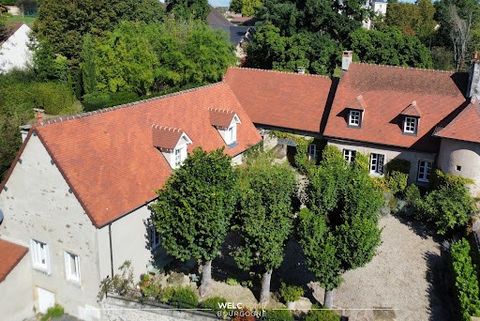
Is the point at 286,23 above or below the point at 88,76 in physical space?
above

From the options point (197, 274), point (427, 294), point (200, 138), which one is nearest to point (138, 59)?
point (200, 138)

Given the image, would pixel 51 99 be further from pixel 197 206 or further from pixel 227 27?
pixel 227 27

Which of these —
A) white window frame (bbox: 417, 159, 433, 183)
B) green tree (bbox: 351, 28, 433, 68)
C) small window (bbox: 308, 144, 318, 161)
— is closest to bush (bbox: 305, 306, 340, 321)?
white window frame (bbox: 417, 159, 433, 183)

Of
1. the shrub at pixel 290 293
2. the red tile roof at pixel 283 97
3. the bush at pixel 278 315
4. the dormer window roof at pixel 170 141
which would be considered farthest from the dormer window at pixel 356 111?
the bush at pixel 278 315

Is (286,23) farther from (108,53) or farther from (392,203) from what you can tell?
(392,203)

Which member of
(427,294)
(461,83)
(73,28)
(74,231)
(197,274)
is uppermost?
(73,28)

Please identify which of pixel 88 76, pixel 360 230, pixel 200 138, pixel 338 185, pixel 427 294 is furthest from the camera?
pixel 88 76

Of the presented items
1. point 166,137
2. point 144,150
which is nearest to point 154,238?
point 144,150
